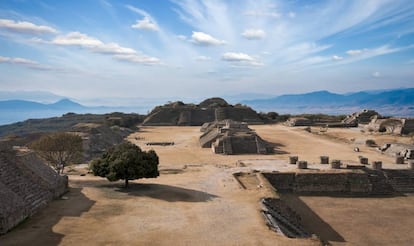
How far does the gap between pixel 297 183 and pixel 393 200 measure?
19.7 feet

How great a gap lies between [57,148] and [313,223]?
16.1 metres

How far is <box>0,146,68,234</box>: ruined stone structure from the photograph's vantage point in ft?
52.3

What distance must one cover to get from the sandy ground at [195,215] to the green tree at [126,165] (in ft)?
2.74

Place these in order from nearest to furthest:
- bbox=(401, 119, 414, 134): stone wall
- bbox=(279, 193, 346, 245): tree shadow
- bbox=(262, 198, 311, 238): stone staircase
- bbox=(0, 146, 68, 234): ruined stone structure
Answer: bbox=(0, 146, 68, 234): ruined stone structure, bbox=(262, 198, 311, 238): stone staircase, bbox=(279, 193, 346, 245): tree shadow, bbox=(401, 119, 414, 134): stone wall

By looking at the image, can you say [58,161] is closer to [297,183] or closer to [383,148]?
[297,183]

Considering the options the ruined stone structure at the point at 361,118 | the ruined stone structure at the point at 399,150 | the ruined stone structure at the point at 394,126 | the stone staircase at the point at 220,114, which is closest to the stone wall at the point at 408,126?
the ruined stone structure at the point at 394,126

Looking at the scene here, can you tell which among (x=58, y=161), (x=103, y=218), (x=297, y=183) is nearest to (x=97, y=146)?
(x=58, y=161)

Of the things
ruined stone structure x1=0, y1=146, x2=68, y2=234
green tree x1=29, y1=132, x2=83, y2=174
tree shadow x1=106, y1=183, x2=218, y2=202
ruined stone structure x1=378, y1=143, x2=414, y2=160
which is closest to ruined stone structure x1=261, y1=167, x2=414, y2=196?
tree shadow x1=106, y1=183, x2=218, y2=202

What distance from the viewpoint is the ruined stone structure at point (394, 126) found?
57281 mm

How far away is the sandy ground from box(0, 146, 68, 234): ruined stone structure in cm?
47

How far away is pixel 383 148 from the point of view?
136 feet

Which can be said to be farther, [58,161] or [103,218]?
[58,161]

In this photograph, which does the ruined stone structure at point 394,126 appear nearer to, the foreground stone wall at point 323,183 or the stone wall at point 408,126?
the stone wall at point 408,126

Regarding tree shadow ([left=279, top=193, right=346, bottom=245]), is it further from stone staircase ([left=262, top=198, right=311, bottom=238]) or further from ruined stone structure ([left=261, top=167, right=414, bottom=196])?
ruined stone structure ([left=261, top=167, right=414, bottom=196])
